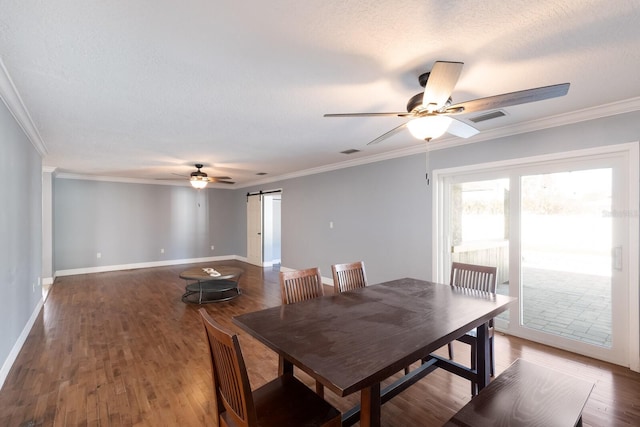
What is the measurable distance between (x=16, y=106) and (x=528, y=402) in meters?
4.40

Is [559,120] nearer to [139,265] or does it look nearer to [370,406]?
[370,406]

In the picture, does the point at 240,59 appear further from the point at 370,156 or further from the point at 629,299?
the point at 629,299

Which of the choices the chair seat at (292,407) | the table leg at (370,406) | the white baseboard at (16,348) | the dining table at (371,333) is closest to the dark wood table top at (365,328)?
the dining table at (371,333)

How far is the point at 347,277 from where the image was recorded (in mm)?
2688

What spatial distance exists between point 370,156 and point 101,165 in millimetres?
5109

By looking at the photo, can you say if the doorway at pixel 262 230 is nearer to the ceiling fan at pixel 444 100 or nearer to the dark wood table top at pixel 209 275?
the dark wood table top at pixel 209 275

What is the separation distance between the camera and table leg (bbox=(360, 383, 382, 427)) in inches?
51.3

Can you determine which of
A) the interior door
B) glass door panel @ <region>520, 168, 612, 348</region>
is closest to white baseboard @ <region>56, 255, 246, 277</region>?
the interior door

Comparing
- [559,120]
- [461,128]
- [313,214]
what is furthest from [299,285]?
[313,214]

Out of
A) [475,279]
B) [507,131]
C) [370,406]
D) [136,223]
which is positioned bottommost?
[370,406]

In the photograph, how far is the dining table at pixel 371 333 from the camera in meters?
1.22

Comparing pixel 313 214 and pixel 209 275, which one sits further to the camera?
pixel 313 214

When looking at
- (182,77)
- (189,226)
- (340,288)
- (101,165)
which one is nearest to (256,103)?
(182,77)

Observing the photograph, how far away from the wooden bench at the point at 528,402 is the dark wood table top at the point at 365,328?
318mm
